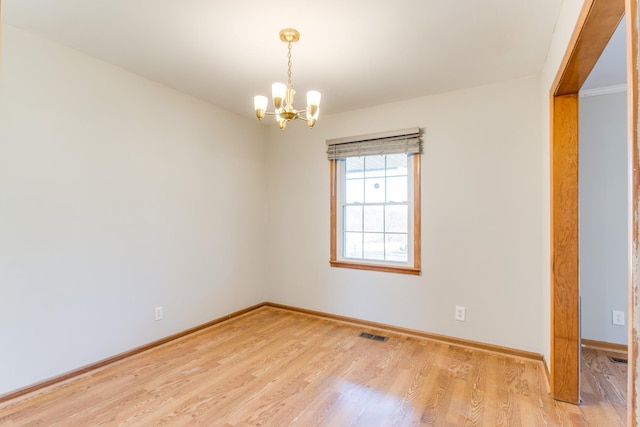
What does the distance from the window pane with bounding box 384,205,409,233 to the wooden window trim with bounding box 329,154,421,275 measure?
14 cm

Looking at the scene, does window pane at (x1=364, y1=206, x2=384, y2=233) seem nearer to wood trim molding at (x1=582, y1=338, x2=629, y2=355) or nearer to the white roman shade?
the white roman shade

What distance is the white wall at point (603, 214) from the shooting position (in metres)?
2.93

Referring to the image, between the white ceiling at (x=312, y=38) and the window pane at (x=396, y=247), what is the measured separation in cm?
150

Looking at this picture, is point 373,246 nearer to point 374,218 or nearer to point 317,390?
point 374,218

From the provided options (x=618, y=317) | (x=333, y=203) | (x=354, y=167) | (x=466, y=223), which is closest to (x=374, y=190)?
(x=354, y=167)

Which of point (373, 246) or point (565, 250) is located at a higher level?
point (565, 250)

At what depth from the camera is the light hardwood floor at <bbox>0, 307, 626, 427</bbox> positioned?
1988mm

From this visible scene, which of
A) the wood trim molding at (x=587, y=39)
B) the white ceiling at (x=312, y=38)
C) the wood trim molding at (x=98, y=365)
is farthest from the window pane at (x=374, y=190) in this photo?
the wood trim molding at (x=98, y=365)

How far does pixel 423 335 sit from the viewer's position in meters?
3.23

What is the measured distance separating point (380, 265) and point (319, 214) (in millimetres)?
949

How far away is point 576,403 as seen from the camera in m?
2.11

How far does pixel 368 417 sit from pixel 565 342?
4.52 ft

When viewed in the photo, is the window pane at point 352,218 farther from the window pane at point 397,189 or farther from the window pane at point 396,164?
the window pane at point 396,164

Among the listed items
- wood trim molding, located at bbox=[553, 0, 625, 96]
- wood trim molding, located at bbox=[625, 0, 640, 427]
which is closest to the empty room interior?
wood trim molding, located at bbox=[553, 0, 625, 96]
